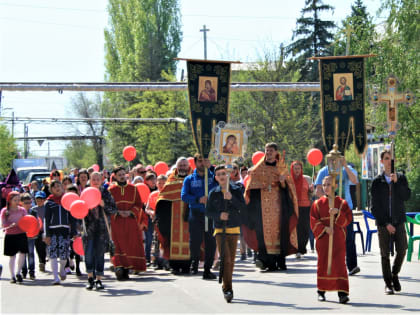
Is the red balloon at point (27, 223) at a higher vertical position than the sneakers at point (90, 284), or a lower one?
higher

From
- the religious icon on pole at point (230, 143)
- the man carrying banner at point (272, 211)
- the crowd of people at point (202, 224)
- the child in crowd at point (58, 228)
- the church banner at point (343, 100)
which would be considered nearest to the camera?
the crowd of people at point (202, 224)

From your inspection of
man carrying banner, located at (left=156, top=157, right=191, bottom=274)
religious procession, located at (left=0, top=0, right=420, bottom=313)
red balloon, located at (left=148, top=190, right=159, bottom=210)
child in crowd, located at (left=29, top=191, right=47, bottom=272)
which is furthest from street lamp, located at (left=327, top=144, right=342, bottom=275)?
child in crowd, located at (left=29, top=191, right=47, bottom=272)

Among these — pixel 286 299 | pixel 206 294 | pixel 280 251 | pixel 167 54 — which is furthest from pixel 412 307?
pixel 167 54

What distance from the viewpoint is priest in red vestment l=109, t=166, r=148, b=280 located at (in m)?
13.6

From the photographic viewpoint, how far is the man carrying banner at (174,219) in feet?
48.9

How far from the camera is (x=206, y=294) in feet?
37.5

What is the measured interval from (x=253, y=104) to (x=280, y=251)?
76.7 feet

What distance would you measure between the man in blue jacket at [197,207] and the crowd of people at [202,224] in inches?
0.7

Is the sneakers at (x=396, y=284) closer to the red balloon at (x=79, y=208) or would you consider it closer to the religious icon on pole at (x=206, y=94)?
the red balloon at (x=79, y=208)

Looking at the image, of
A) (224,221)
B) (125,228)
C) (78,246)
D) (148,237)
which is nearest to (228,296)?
(224,221)

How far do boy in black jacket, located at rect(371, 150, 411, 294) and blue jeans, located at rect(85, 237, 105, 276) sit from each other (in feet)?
13.5

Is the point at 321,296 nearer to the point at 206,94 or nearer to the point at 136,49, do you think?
the point at 206,94

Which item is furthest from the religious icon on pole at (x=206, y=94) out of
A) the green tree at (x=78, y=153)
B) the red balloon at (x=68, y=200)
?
the green tree at (x=78, y=153)

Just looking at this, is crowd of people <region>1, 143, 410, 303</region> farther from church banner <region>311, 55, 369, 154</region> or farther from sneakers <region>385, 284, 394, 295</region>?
church banner <region>311, 55, 369, 154</region>
